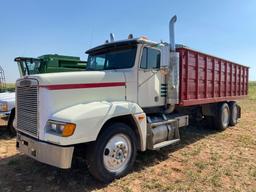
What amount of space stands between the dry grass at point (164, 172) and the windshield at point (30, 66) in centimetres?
482

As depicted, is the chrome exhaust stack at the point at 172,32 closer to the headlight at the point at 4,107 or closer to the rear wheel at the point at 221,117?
the rear wheel at the point at 221,117

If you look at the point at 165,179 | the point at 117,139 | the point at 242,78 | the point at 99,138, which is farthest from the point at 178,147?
the point at 242,78

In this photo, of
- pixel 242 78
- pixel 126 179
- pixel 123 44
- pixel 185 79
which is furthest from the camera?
pixel 242 78

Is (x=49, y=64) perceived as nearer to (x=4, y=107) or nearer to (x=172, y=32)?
(x=4, y=107)

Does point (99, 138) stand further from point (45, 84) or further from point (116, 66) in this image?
point (116, 66)

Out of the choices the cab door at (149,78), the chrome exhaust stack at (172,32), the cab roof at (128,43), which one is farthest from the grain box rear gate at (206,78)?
the cab roof at (128,43)

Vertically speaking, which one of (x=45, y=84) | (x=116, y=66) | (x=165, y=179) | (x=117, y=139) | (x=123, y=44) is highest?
(x=123, y=44)

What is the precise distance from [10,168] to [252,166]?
16.7 ft

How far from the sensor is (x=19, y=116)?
15.7ft

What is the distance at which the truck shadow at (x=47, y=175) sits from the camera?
4224 millimetres

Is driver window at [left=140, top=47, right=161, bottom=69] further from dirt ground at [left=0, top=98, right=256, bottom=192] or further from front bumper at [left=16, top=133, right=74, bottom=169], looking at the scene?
front bumper at [left=16, top=133, right=74, bottom=169]

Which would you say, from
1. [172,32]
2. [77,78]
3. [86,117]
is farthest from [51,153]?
[172,32]

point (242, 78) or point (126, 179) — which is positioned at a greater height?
point (242, 78)

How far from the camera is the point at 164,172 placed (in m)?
4.94
